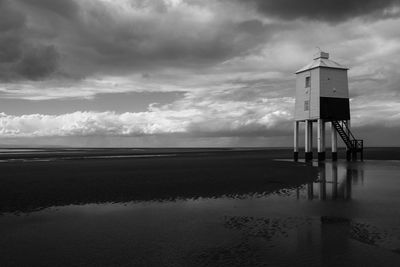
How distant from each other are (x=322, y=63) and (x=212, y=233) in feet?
123

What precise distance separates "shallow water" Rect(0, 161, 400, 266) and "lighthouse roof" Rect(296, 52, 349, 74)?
2788 centimetres

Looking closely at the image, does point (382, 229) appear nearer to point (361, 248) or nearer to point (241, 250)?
point (361, 248)

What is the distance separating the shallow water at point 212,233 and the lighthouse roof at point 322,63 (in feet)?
91.5

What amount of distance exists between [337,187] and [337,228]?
11.7m

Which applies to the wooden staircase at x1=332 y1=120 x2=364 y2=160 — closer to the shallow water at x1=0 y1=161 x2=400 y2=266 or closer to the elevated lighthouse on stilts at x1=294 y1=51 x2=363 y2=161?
the elevated lighthouse on stilts at x1=294 y1=51 x2=363 y2=161

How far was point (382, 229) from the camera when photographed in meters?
12.8

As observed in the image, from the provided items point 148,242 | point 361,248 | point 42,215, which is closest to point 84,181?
point 42,215

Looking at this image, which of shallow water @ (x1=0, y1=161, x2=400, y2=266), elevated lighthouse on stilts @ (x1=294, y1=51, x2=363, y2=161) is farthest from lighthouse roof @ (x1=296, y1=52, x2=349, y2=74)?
shallow water @ (x1=0, y1=161, x2=400, y2=266)

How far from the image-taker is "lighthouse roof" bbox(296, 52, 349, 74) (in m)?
44.7


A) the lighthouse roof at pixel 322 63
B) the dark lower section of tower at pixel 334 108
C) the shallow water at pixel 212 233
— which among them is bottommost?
the shallow water at pixel 212 233

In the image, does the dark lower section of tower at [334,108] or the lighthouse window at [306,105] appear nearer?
the dark lower section of tower at [334,108]

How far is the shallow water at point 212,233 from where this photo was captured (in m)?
10.0

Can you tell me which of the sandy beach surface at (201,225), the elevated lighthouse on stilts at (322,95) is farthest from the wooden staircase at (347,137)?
the sandy beach surface at (201,225)

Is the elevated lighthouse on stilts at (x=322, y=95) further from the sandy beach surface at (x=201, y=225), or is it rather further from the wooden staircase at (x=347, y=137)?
the sandy beach surface at (x=201, y=225)
